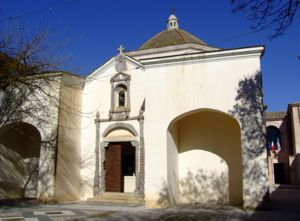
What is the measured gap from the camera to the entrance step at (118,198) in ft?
45.2

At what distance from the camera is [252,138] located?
11.5 m

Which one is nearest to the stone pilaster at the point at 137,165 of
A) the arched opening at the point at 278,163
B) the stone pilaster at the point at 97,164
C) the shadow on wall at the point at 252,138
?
the stone pilaster at the point at 97,164

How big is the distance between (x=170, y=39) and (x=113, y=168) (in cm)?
812

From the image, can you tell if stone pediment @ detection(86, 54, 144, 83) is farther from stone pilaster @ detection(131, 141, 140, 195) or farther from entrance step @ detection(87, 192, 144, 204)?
entrance step @ detection(87, 192, 144, 204)

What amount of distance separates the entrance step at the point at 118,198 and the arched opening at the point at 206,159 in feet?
5.63

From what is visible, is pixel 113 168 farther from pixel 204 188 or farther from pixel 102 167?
pixel 204 188

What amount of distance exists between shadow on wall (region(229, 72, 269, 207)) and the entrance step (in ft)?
14.5

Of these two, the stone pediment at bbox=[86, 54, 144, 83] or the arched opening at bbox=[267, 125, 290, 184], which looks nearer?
the stone pediment at bbox=[86, 54, 144, 83]

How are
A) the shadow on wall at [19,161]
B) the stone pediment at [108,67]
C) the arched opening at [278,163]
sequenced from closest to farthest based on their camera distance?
the stone pediment at [108,67], the shadow on wall at [19,161], the arched opening at [278,163]

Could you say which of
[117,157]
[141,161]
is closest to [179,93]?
[141,161]

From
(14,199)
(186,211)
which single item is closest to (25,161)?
(14,199)

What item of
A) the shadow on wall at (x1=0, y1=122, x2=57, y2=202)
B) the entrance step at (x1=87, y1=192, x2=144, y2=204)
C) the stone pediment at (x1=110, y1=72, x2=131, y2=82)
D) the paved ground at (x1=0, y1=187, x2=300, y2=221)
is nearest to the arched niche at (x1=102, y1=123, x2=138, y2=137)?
the stone pediment at (x1=110, y1=72, x2=131, y2=82)

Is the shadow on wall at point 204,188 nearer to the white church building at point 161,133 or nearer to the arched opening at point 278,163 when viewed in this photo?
the white church building at point 161,133

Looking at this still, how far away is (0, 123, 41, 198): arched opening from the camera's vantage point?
15.7 metres
